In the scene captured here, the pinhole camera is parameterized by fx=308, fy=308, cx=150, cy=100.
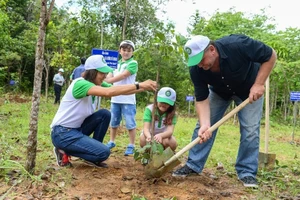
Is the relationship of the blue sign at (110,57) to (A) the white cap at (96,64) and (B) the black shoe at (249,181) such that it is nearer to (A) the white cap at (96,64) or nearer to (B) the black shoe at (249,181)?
(A) the white cap at (96,64)

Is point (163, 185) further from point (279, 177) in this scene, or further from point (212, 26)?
point (212, 26)

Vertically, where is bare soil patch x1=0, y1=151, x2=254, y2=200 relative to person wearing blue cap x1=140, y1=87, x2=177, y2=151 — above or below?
below

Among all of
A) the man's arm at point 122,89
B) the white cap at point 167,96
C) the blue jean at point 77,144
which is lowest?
the blue jean at point 77,144

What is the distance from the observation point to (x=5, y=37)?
11.7m

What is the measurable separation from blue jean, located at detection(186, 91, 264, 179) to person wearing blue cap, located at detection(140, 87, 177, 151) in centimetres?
35

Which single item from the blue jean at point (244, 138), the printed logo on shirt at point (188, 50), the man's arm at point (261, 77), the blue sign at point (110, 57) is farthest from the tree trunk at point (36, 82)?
the blue sign at point (110, 57)

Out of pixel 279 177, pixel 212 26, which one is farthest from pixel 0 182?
pixel 212 26

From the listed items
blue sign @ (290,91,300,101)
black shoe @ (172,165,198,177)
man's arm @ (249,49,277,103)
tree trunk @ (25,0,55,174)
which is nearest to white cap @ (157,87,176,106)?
black shoe @ (172,165,198,177)

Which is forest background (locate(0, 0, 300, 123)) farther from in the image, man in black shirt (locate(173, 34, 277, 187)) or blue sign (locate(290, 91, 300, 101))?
man in black shirt (locate(173, 34, 277, 187))

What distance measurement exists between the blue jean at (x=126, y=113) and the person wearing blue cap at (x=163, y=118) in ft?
1.48

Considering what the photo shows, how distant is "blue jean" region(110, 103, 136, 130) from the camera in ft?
12.7

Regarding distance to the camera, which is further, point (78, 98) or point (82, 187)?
point (78, 98)

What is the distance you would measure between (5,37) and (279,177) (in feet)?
36.9

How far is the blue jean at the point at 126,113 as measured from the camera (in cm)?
388
